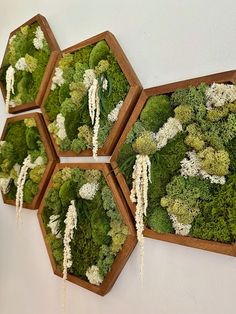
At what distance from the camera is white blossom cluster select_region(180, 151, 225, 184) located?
0.88m

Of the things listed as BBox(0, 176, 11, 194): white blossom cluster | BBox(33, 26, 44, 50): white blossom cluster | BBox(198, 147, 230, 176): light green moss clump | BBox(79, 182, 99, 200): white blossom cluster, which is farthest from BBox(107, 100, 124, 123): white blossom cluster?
BBox(0, 176, 11, 194): white blossom cluster

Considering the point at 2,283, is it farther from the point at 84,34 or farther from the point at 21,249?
the point at 84,34

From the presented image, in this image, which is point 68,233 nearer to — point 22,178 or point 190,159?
point 22,178

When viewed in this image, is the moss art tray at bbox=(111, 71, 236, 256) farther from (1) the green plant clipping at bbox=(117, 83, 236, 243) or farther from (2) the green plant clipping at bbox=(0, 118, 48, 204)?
(2) the green plant clipping at bbox=(0, 118, 48, 204)

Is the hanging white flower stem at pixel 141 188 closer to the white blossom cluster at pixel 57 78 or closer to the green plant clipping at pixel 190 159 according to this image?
the green plant clipping at pixel 190 159

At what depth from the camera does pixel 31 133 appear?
1498 millimetres

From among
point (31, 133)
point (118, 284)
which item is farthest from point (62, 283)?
point (31, 133)

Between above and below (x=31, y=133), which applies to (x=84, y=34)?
above

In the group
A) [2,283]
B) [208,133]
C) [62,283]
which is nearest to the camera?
[208,133]

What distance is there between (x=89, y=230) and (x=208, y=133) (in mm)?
590

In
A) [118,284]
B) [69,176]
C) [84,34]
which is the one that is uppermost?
[84,34]

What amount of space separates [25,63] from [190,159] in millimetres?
989

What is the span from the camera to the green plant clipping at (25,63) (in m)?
1.47

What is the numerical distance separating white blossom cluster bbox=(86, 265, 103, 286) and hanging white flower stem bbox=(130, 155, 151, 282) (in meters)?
0.27
